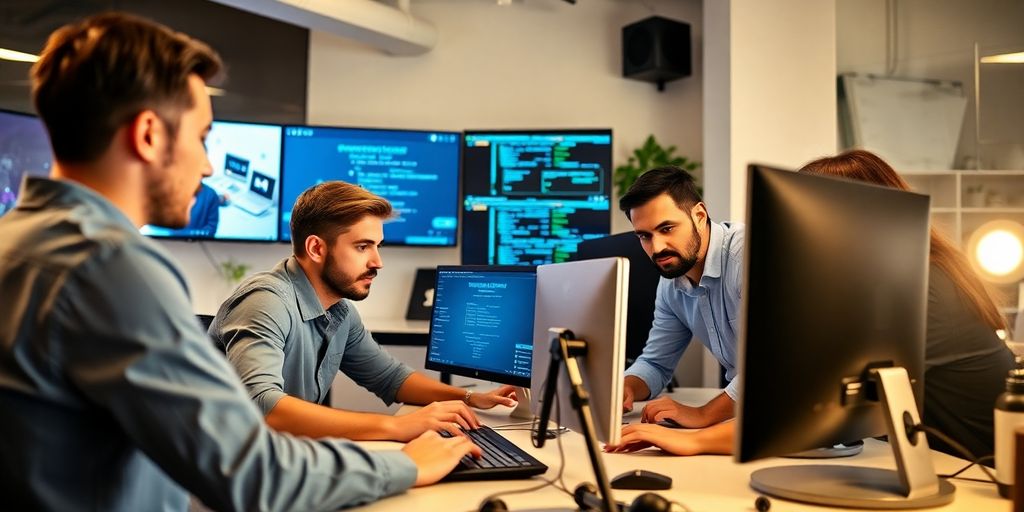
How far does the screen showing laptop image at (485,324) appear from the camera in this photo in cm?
192

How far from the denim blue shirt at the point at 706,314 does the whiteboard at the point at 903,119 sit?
2.21 m

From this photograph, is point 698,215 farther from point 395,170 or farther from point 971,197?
point 971,197

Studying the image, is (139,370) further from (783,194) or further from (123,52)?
(783,194)

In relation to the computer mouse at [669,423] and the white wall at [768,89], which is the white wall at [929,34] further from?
the computer mouse at [669,423]

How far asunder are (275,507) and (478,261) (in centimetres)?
332

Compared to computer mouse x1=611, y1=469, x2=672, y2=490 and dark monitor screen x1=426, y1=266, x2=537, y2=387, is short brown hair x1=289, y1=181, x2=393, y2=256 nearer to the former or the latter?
dark monitor screen x1=426, y1=266, x2=537, y2=387

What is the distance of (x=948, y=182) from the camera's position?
13.9ft

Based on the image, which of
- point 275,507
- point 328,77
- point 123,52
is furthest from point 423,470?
point 328,77

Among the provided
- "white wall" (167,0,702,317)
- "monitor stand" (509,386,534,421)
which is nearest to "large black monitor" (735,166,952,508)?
"monitor stand" (509,386,534,421)

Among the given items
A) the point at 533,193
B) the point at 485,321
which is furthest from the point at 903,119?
the point at 485,321

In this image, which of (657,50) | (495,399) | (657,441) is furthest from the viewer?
(657,50)

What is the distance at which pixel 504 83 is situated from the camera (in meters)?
4.52

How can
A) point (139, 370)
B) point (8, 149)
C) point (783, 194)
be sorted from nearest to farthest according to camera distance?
point (139, 370)
point (783, 194)
point (8, 149)

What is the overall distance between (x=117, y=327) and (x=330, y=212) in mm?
1257
